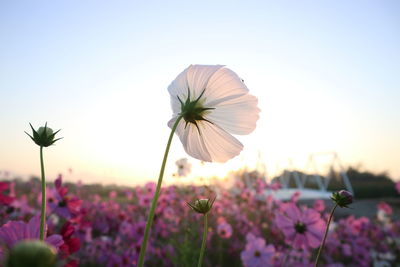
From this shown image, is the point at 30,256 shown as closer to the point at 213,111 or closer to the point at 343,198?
the point at 213,111

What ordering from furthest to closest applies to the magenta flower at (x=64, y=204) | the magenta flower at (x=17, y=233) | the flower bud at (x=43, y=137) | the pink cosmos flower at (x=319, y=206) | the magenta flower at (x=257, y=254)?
the pink cosmos flower at (x=319, y=206) → the magenta flower at (x=257, y=254) → the magenta flower at (x=64, y=204) → the flower bud at (x=43, y=137) → the magenta flower at (x=17, y=233)

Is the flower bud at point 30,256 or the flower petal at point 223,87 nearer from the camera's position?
the flower bud at point 30,256

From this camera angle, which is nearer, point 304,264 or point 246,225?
point 304,264

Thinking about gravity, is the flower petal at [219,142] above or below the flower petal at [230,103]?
below

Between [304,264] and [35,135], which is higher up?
[35,135]

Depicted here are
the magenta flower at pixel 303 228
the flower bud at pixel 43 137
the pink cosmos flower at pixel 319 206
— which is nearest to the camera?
the flower bud at pixel 43 137

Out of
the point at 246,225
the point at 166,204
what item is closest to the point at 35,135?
the point at 166,204

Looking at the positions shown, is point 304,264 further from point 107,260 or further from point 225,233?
point 107,260

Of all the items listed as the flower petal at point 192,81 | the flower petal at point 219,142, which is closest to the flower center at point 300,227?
the flower petal at point 219,142

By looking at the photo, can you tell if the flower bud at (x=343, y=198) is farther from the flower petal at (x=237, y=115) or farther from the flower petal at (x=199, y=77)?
the flower petal at (x=199, y=77)
